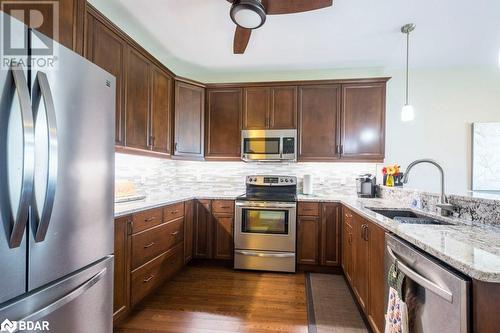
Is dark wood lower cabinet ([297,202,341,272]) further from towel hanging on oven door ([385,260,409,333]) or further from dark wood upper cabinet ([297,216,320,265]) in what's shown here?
towel hanging on oven door ([385,260,409,333])

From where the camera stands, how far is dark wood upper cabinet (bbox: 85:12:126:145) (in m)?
1.81

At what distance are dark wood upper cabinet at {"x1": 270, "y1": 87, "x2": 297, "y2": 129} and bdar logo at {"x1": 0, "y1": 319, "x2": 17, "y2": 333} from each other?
2.91m

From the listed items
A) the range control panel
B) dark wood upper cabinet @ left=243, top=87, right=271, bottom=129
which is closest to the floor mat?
the range control panel

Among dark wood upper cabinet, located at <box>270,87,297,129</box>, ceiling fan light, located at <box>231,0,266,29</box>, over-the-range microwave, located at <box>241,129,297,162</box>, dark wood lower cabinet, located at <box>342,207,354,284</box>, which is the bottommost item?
dark wood lower cabinet, located at <box>342,207,354,284</box>

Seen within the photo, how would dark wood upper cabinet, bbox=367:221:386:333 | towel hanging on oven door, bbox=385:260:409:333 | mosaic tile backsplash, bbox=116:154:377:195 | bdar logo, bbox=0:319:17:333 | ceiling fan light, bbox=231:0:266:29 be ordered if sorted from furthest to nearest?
mosaic tile backsplash, bbox=116:154:377:195 → ceiling fan light, bbox=231:0:266:29 → dark wood upper cabinet, bbox=367:221:386:333 → towel hanging on oven door, bbox=385:260:409:333 → bdar logo, bbox=0:319:17:333

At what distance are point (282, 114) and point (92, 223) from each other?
2.60 m

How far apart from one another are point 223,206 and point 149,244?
1.08 meters

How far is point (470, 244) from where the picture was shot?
0.98 metres

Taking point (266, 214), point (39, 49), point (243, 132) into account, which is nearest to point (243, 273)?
point (266, 214)

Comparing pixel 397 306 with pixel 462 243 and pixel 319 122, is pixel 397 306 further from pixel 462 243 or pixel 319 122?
pixel 319 122

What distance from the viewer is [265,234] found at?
2.89 metres

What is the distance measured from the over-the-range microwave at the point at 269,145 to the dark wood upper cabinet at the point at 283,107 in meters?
0.11

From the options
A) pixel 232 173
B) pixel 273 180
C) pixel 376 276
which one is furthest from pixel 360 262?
pixel 232 173

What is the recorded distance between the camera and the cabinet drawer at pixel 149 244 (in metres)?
1.92
